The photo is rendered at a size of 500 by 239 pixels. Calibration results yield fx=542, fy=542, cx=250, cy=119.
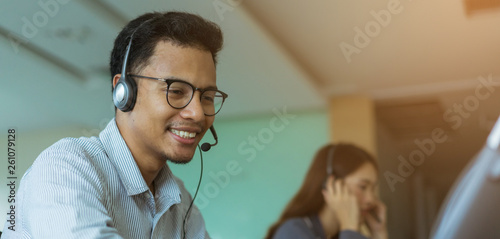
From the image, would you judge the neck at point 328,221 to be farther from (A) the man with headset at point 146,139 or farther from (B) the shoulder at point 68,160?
(B) the shoulder at point 68,160

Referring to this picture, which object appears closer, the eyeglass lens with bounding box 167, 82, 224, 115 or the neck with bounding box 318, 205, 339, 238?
the eyeglass lens with bounding box 167, 82, 224, 115

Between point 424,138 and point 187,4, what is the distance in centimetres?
359

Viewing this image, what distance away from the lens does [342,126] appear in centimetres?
425

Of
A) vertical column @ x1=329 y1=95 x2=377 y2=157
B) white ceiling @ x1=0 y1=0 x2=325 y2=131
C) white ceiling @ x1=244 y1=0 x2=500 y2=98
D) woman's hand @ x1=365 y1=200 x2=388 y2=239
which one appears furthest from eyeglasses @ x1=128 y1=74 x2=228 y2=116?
vertical column @ x1=329 y1=95 x2=377 y2=157

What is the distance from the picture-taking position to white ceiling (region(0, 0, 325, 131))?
5.08ft

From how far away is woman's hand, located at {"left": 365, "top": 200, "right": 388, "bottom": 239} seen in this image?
236 cm

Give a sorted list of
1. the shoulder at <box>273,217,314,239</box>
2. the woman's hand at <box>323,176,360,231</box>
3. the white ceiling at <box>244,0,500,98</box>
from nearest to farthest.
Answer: the shoulder at <box>273,217,314,239</box>
the woman's hand at <box>323,176,360,231</box>
the white ceiling at <box>244,0,500,98</box>

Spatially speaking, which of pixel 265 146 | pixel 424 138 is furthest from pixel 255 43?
pixel 424 138

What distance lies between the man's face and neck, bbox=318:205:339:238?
1170 mm

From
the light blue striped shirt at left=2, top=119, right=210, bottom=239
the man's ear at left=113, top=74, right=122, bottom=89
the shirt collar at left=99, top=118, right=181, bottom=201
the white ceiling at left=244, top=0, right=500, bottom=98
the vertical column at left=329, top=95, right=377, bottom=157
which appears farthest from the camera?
the vertical column at left=329, top=95, right=377, bottom=157

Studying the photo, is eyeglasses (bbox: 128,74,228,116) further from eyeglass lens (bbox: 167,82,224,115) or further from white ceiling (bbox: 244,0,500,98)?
white ceiling (bbox: 244,0,500,98)

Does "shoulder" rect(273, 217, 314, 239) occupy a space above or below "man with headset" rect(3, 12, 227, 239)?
below

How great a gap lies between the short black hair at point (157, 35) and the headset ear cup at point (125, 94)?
0.04m

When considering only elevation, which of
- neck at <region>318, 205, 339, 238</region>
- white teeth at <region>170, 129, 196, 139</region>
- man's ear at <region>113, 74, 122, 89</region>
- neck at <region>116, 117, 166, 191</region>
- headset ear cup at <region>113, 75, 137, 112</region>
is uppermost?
man's ear at <region>113, 74, 122, 89</region>
